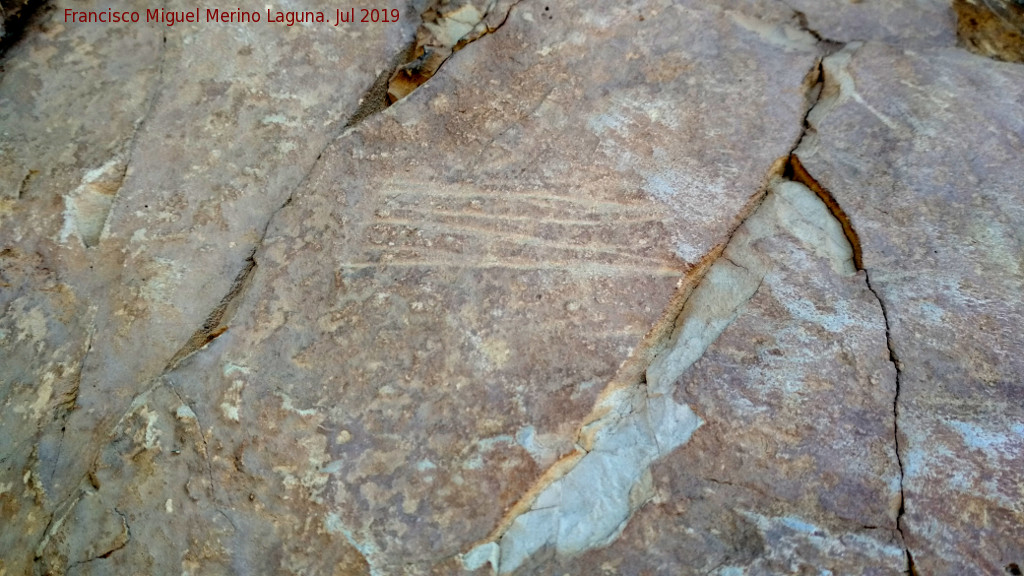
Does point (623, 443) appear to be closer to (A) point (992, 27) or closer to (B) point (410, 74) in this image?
(B) point (410, 74)

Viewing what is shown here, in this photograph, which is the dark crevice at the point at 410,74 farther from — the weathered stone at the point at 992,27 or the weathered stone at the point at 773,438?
the weathered stone at the point at 992,27

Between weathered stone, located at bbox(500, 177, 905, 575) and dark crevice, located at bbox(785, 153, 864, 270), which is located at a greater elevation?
dark crevice, located at bbox(785, 153, 864, 270)

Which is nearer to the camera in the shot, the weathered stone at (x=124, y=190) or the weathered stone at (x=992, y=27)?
the weathered stone at (x=124, y=190)

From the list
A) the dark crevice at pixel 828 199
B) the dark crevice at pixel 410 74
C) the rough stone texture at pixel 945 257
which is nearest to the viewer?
the rough stone texture at pixel 945 257

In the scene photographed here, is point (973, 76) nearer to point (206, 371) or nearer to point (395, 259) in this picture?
point (395, 259)

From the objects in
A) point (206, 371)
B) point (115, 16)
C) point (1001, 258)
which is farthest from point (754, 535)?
point (115, 16)

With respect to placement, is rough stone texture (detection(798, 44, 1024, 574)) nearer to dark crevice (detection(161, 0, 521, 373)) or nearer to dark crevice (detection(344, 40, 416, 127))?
dark crevice (detection(161, 0, 521, 373))

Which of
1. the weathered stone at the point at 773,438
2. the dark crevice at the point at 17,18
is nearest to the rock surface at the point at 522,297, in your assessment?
the weathered stone at the point at 773,438

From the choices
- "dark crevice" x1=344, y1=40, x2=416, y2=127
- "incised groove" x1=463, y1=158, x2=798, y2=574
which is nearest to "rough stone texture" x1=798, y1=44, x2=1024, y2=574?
"incised groove" x1=463, y1=158, x2=798, y2=574
